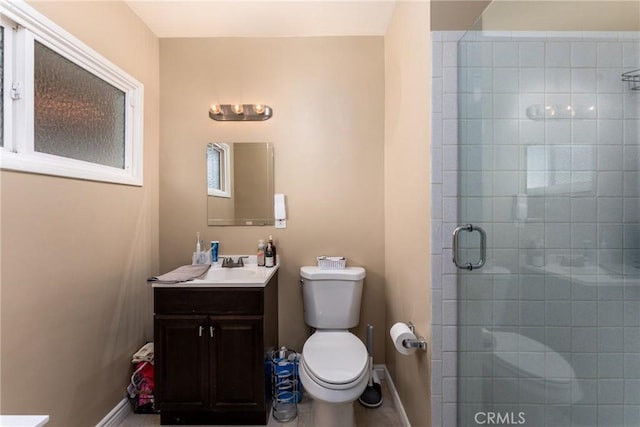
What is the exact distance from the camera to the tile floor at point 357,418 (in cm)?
185

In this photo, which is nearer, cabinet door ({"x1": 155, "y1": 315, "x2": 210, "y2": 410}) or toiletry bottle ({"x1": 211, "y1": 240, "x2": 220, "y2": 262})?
cabinet door ({"x1": 155, "y1": 315, "x2": 210, "y2": 410})

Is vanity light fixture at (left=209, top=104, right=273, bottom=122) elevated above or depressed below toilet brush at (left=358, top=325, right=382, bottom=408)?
above

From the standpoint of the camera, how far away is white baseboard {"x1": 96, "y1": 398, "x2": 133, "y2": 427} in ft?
5.82

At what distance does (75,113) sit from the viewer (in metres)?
1.66

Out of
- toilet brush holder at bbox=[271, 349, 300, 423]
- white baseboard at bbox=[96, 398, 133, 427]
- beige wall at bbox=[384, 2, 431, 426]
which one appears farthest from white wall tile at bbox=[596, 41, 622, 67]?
white baseboard at bbox=[96, 398, 133, 427]

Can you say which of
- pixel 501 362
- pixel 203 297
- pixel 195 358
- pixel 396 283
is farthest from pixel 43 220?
pixel 501 362

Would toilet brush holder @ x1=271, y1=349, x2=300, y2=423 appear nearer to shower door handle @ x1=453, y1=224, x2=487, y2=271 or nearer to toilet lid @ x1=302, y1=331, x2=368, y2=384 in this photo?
toilet lid @ x1=302, y1=331, x2=368, y2=384

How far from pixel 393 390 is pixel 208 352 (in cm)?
121

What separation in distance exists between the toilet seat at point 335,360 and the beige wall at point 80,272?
1122 mm

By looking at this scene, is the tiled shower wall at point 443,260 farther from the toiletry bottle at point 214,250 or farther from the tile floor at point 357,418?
the toiletry bottle at point 214,250

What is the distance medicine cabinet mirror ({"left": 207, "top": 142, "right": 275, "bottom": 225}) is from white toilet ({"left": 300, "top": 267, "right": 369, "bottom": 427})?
1.96 ft

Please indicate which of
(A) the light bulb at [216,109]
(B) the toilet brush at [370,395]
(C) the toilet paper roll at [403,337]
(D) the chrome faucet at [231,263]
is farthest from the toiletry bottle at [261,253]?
(C) the toilet paper roll at [403,337]

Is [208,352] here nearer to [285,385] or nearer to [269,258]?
[285,385]

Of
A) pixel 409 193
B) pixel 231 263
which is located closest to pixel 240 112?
pixel 231 263
